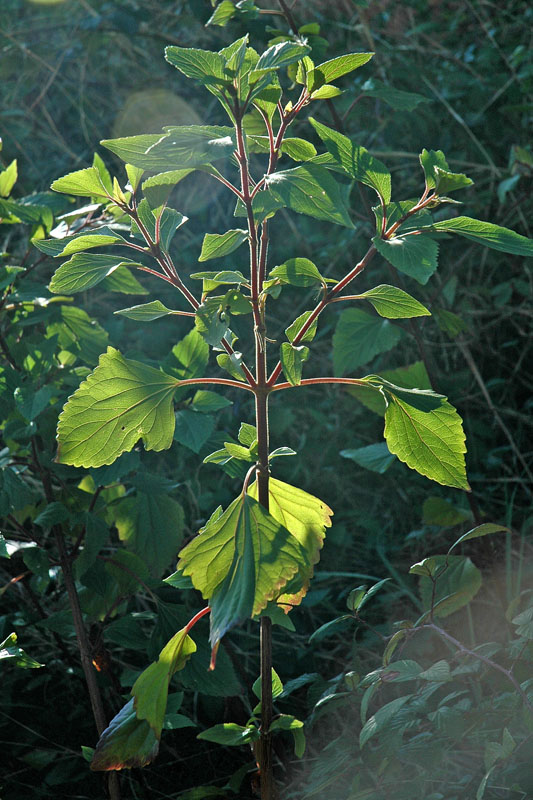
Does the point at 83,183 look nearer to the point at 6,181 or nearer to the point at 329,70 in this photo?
the point at 329,70

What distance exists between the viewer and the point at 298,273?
81cm

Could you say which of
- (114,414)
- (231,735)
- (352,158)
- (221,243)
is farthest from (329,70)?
(231,735)

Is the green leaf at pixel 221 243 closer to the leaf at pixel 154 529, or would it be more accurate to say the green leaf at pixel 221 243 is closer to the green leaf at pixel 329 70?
the green leaf at pixel 329 70

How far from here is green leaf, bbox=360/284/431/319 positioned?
0.82 m

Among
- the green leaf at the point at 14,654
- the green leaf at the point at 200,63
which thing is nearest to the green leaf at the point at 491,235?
the green leaf at the point at 200,63

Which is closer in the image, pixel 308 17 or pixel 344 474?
pixel 344 474

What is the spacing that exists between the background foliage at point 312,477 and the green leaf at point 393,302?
33cm

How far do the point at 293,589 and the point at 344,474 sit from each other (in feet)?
4.04

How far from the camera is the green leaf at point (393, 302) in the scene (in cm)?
82

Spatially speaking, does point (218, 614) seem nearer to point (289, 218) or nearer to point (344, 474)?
point (344, 474)

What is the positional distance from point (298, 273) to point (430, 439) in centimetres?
23

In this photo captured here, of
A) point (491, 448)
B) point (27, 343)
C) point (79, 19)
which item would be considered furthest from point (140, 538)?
point (79, 19)

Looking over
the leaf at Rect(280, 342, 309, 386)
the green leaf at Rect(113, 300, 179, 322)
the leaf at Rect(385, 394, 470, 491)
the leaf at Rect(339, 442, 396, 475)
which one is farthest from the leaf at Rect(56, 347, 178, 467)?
the leaf at Rect(339, 442, 396, 475)

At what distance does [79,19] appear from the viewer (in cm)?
257
